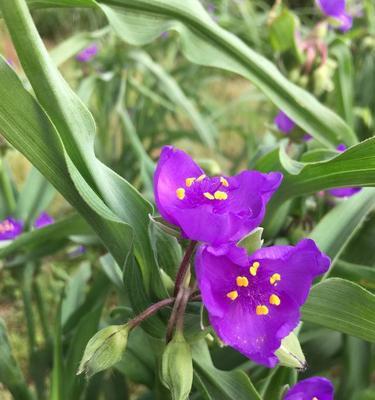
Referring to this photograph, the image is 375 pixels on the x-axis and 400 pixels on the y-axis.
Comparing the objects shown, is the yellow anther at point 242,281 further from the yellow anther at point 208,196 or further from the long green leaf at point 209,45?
the long green leaf at point 209,45

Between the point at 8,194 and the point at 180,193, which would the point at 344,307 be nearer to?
the point at 180,193

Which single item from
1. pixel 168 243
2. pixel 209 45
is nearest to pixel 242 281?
pixel 168 243

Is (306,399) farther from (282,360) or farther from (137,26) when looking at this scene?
(137,26)

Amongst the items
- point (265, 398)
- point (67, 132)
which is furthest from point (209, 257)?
point (265, 398)

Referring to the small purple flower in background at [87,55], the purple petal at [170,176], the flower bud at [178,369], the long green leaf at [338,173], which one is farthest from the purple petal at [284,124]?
the small purple flower in background at [87,55]

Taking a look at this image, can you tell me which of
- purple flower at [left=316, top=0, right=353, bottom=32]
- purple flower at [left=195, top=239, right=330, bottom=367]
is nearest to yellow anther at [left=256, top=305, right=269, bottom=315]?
purple flower at [left=195, top=239, right=330, bottom=367]

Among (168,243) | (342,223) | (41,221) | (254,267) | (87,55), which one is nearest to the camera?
(254,267)
